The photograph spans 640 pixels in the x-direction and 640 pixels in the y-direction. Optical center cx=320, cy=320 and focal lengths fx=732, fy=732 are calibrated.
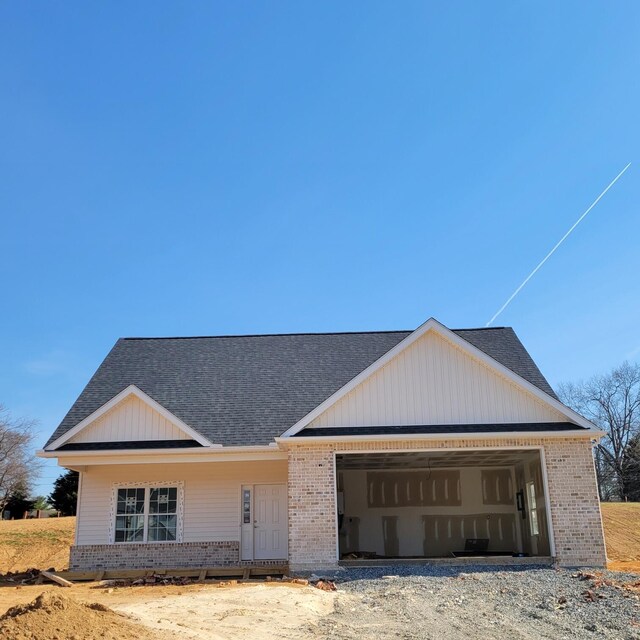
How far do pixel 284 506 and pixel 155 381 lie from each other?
5.77 meters

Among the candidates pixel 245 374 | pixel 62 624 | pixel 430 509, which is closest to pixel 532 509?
pixel 430 509

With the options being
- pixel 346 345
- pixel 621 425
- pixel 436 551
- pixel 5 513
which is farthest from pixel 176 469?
pixel 621 425

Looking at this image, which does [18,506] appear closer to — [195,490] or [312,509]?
[195,490]

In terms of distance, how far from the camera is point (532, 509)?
21688 millimetres

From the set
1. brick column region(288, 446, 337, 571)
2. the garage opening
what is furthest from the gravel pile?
the garage opening

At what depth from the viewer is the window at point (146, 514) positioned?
19531 mm

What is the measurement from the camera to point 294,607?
11.8 meters

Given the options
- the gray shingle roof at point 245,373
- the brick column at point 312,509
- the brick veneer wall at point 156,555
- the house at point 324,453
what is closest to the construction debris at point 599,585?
the house at point 324,453

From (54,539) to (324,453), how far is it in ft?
69.9

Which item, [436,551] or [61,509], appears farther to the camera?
[61,509]

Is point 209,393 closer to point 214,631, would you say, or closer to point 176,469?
point 176,469

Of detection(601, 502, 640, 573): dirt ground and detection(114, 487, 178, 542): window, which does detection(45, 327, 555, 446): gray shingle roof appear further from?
detection(601, 502, 640, 573): dirt ground

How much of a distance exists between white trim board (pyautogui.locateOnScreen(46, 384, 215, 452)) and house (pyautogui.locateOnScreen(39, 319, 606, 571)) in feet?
0.14

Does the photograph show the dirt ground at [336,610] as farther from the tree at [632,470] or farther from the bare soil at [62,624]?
the tree at [632,470]
